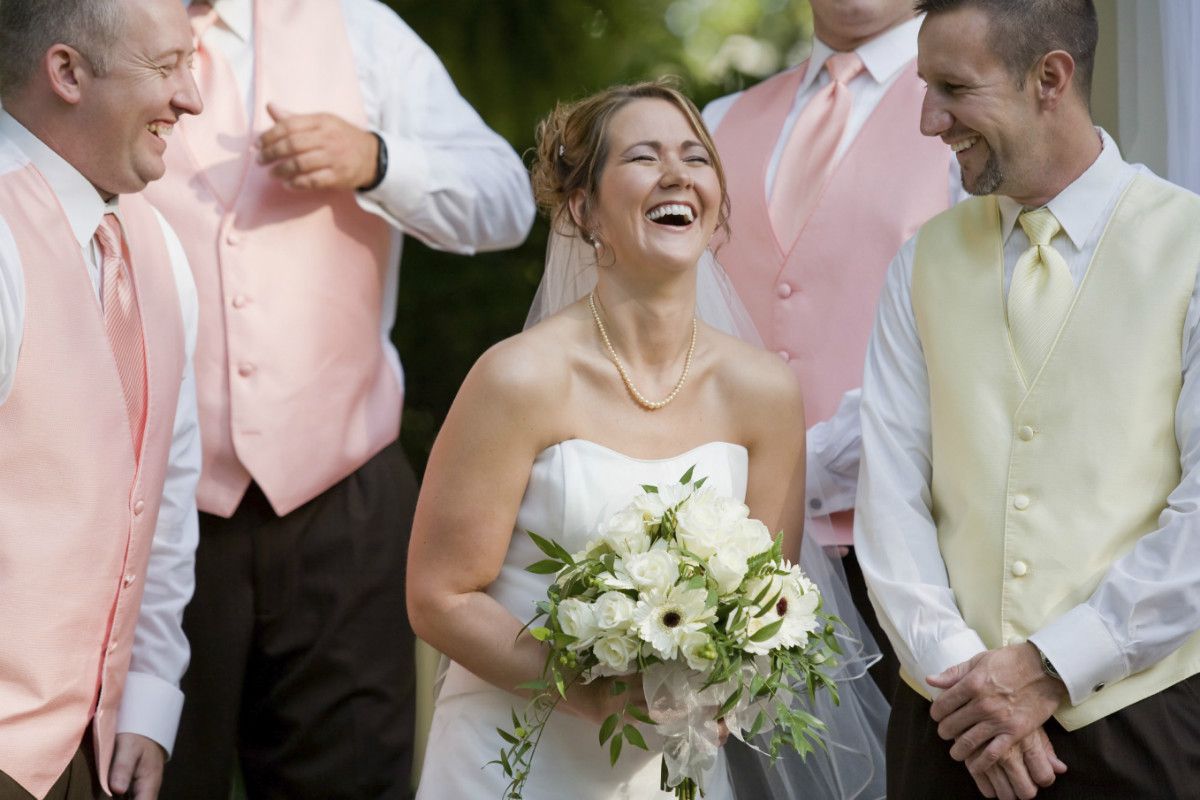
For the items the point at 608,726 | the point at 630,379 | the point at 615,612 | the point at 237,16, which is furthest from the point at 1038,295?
the point at 237,16

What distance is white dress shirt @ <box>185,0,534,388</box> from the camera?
404 cm

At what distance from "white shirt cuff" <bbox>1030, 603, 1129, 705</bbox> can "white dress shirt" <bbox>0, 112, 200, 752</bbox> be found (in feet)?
5.53

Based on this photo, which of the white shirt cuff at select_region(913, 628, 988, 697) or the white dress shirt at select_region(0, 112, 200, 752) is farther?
the white dress shirt at select_region(0, 112, 200, 752)

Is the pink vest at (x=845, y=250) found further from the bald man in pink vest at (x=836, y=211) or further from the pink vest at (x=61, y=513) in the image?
the pink vest at (x=61, y=513)

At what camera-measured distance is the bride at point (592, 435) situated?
124 inches

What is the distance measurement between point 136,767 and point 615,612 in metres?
1.12

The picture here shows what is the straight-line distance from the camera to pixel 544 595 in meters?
3.21

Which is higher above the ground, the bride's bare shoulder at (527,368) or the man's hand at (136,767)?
the bride's bare shoulder at (527,368)

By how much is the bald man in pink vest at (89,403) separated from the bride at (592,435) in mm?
546

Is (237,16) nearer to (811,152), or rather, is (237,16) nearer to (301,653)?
(811,152)

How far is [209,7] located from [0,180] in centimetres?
117

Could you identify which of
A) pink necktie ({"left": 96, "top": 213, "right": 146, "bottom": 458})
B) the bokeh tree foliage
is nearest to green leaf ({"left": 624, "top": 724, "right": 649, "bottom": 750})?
pink necktie ({"left": 96, "top": 213, "right": 146, "bottom": 458})

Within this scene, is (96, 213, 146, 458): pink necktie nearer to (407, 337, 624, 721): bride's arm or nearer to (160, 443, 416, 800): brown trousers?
(407, 337, 624, 721): bride's arm

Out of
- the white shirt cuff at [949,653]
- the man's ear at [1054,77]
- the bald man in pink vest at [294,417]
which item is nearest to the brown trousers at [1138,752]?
the white shirt cuff at [949,653]
